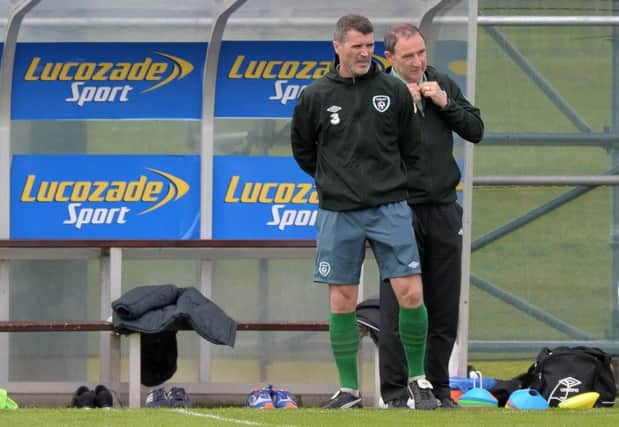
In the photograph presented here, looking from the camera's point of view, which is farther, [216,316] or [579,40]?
[579,40]

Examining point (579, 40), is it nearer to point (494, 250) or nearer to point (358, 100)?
point (494, 250)

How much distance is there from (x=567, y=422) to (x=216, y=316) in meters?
2.84

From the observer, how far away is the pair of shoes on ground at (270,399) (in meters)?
9.06

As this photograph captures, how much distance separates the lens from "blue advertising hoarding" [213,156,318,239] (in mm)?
10180

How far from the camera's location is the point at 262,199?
1022 centimetres

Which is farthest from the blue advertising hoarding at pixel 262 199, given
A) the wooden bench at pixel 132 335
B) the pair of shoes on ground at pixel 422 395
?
the pair of shoes on ground at pixel 422 395

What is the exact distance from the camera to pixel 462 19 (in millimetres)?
9773

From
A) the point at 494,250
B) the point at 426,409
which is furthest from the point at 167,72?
the point at 426,409

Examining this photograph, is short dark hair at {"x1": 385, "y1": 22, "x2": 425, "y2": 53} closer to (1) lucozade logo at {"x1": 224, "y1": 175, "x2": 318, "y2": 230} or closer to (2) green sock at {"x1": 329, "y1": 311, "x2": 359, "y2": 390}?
(2) green sock at {"x1": 329, "y1": 311, "x2": 359, "y2": 390}

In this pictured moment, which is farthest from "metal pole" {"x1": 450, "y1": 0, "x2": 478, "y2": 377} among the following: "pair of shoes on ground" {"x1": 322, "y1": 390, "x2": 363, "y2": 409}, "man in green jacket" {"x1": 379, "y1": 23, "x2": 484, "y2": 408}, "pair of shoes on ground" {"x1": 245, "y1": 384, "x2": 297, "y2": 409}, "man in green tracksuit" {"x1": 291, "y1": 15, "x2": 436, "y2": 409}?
"man in green tracksuit" {"x1": 291, "y1": 15, "x2": 436, "y2": 409}

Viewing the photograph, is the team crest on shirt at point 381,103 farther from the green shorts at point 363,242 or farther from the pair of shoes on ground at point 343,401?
the pair of shoes on ground at point 343,401

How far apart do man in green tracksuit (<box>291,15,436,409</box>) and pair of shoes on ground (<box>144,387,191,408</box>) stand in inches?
87.7

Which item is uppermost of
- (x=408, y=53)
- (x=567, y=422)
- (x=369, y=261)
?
(x=408, y=53)

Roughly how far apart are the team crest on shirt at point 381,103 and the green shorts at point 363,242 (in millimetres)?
431
